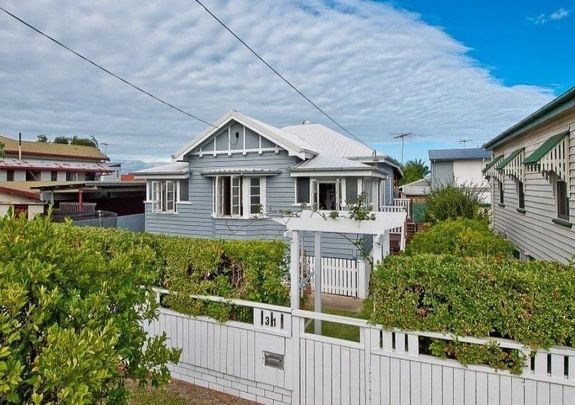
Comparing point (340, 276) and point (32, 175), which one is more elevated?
point (32, 175)

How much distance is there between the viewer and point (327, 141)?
61.6 feet

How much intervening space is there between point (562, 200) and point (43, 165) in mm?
38731

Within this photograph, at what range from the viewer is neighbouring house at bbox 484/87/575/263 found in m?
6.61

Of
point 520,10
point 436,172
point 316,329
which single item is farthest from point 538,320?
point 436,172

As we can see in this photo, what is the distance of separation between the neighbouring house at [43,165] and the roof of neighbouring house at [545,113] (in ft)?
85.7

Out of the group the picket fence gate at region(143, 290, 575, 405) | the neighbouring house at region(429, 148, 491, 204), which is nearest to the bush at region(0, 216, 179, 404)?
the picket fence gate at region(143, 290, 575, 405)

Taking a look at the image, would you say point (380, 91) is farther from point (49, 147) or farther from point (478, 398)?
point (49, 147)

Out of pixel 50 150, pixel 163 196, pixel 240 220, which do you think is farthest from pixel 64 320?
pixel 50 150

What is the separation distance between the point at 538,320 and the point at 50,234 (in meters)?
4.74

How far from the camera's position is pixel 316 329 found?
6.20 m

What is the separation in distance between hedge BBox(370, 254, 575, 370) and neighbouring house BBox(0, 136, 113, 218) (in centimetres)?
2587

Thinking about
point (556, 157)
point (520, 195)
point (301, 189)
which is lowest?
point (520, 195)

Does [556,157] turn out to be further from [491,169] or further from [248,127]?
[248,127]

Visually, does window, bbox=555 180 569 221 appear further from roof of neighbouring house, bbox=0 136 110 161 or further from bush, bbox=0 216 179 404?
roof of neighbouring house, bbox=0 136 110 161
